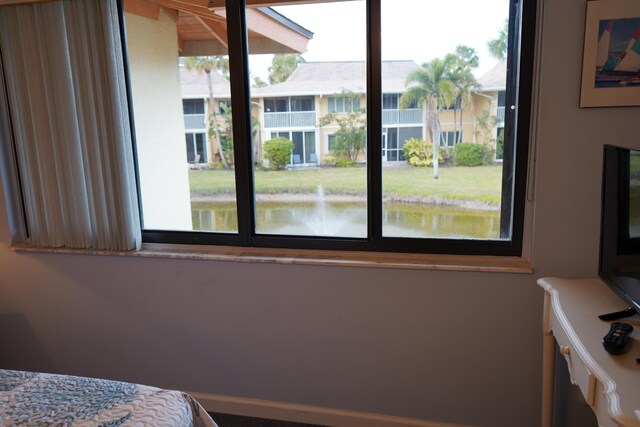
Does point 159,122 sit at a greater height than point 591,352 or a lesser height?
greater

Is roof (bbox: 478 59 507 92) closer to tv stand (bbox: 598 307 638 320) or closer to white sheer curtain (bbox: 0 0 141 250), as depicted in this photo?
tv stand (bbox: 598 307 638 320)

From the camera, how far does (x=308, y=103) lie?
2191 mm

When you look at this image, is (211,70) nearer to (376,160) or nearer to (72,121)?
(72,121)

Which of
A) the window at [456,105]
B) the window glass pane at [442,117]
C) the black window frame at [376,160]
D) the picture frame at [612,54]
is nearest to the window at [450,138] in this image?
the window glass pane at [442,117]

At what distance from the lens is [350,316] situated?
85.7 inches

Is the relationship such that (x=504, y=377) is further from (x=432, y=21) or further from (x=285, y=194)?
(x=432, y=21)

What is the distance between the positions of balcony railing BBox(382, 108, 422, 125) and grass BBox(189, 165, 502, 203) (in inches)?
8.2

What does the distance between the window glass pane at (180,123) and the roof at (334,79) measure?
0.27m

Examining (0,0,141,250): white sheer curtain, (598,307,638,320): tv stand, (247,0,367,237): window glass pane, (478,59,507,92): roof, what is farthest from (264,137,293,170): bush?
(598,307,638,320): tv stand

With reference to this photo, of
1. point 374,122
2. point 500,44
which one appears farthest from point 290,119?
point 500,44

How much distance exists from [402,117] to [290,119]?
54 cm

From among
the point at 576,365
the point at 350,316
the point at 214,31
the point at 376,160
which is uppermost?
the point at 214,31

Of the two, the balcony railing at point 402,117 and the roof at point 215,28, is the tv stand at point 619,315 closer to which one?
the balcony railing at point 402,117

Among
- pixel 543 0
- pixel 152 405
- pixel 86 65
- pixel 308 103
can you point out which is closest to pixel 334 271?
pixel 308 103
